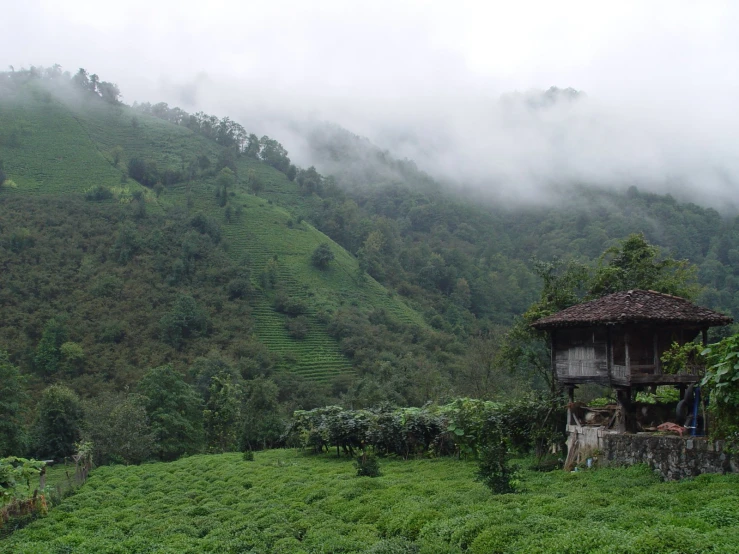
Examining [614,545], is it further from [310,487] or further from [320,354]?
[320,354]

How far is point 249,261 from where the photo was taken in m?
Result: 78.0

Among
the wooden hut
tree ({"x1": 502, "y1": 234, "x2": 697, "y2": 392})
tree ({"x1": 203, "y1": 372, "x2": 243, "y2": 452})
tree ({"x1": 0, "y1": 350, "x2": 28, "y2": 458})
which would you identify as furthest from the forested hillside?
tree ({"x1": 0, "y1": 350, "x2": 28, "y2": 458})

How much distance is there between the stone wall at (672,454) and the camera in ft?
39.6

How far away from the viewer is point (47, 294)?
2397 inches

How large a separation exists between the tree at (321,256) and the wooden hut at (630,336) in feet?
204

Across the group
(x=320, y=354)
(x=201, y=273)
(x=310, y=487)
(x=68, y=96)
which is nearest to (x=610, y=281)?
(x=310, y=487)

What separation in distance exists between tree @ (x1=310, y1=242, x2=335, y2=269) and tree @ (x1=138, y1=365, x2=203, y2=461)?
40.7 m

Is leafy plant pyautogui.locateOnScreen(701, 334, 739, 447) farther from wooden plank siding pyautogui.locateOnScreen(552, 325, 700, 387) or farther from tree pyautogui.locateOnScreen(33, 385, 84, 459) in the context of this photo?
tree pyautogui.locateOnScreen(33, 385, 84, 459)

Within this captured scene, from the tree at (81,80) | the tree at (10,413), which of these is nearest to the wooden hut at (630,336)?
the tree at (10,413)

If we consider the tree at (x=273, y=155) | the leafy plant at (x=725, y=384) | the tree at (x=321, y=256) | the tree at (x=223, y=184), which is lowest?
the leafy plant at (x=725, y=384)

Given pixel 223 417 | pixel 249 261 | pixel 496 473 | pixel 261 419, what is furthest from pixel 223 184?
pixel 496 473

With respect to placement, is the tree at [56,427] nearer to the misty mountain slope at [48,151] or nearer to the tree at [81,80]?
the misty mountain slope at [48,151]

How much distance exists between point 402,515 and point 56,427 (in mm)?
34316

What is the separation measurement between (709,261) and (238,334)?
65.7 m
